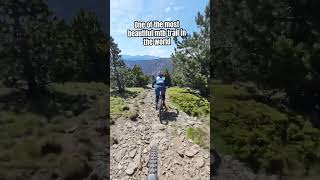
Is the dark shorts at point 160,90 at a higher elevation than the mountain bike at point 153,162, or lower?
higher

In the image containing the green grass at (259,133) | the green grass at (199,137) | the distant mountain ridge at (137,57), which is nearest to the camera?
the distant mountain ridge at (137,57)

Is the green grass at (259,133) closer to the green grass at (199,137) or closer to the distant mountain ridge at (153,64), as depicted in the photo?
the green grass at (199,137)

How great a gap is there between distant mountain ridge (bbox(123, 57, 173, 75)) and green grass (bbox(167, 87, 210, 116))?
0.29 metres

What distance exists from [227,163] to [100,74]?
6.41 ft

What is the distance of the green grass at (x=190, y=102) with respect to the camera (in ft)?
23.2

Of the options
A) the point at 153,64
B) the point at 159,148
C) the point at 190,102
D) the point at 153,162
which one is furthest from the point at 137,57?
the point at 153,162

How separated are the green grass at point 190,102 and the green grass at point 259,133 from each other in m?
0.12

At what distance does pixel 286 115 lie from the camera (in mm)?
7160

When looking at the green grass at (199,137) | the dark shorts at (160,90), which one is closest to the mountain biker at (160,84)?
the dark shorts at (160,90)

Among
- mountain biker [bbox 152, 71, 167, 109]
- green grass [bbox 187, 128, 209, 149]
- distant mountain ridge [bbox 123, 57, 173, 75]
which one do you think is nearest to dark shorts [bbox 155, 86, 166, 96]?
mountain biker [bbox 152, 71, 167, 109]

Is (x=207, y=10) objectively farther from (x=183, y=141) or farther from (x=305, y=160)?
(x=305, y=160)

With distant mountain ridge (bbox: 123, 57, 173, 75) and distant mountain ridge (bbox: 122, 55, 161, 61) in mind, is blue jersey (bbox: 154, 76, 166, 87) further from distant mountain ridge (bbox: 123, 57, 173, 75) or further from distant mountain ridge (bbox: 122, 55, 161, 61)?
distant mountain ridge (bbox: 122, 55, 161, 61)

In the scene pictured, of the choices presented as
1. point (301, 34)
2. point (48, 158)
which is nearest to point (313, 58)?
point (301, 34)

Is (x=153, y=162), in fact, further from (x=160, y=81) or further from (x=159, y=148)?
(x=160, y=81)
